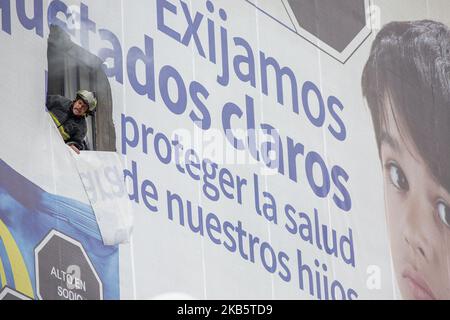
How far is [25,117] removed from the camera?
4395 millimetres

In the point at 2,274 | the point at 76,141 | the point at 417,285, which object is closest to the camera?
the point at 2,274

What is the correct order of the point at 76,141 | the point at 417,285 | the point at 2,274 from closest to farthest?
1. the point at 2,274
2. the point at 76,141
3. the point at 417,285

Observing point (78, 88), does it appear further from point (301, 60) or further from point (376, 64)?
point (376, 64)

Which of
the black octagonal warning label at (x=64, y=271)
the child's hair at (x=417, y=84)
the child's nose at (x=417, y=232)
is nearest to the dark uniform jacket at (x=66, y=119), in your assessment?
the black octagonal warning label at (x=64, y=271)

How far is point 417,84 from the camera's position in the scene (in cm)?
472

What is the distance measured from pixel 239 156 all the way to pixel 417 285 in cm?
84

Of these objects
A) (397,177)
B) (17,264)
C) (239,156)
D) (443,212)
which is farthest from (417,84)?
(17,264)

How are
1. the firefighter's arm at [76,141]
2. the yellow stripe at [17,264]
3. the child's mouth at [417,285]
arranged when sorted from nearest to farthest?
the yellow stripe at [17,264] < the firefighter's arm at [76,141] < the child's mouth at [417,285]

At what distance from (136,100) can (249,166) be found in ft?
1.59

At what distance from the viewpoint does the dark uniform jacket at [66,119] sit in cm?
441

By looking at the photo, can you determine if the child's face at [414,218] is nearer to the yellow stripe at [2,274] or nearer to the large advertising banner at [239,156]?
the large advertising banner at [239,156]

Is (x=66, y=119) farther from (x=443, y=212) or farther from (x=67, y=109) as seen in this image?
(x=443, y=212)

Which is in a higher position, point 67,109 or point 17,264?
point 67,109

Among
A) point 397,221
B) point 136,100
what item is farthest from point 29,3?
point 397,221
